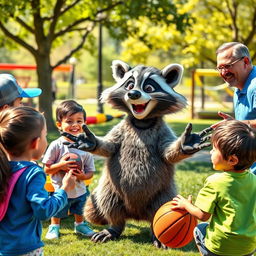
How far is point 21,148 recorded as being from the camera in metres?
2.70

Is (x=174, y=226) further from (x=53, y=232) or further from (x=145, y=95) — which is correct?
(x=53, y=232)

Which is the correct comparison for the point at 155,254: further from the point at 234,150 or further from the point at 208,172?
the point at 208,172

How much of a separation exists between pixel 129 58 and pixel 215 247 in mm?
20521

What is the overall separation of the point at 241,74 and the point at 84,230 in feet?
7.65

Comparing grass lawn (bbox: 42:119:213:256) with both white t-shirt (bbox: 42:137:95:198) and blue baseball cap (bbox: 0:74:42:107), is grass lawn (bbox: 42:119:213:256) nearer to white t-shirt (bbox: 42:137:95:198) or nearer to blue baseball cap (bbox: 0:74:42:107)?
white t-shirt (bbox: 42:137:95:198)

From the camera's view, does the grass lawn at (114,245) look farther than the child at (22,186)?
Yes

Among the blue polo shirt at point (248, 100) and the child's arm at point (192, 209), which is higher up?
the blue polo shirt at point (248, 100)

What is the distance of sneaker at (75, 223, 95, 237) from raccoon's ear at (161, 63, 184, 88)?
1.80 m

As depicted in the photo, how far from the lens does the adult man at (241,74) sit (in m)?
4.05

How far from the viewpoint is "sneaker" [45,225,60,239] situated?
15.2ft

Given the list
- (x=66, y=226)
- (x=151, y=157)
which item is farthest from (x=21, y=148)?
(x=66, y=226)

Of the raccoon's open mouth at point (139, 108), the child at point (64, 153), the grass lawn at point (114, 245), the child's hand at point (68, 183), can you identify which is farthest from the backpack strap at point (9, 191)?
the raccoon's open mouth at point (139, 108)

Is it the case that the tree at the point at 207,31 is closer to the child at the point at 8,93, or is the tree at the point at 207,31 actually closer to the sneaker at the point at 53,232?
the sneaker at the point at 53,232

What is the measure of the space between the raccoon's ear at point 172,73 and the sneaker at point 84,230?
5.90 ft
